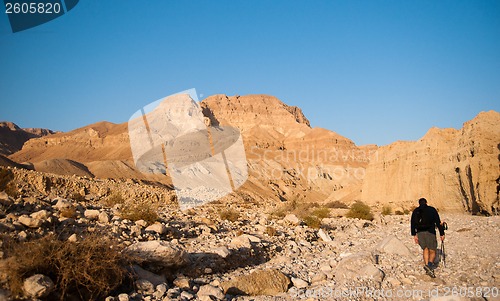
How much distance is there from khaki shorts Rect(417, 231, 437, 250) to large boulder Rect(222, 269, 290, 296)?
9.43 ft

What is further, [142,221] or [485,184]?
[485,184]

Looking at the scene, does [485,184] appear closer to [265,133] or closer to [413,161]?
[413,161]

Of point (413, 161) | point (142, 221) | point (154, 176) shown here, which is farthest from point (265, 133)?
point (142, 221)

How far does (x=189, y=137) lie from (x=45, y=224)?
290 feet

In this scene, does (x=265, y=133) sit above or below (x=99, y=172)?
above

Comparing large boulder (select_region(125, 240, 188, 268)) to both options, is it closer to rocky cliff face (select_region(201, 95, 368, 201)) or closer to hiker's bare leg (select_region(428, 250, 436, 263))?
hiker's bare leg (select_region(428, 250, 436, 263))

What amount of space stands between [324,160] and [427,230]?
82.6 meters

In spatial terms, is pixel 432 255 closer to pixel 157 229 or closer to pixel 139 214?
pixel 157 229

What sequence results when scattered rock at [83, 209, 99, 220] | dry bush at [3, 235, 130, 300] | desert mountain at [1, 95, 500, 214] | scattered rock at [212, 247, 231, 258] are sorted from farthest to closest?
desert mountain at [1, 95, 500, 214] → scattered rock at [83, 209, 99, 220] → scattered rock at [212, 247, 231, 258] → dry bush at [3, 235, 130, 300]

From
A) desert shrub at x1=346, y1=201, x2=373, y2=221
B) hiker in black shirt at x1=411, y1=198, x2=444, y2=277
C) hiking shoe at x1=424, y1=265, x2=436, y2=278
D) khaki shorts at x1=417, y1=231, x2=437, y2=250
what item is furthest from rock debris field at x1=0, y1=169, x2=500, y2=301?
desert shrub at x1=346, y1=201, x2=373, y2=221

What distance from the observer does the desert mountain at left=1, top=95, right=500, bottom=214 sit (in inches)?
731

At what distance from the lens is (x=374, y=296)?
5.82 metres

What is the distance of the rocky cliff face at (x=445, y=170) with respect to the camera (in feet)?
56.4

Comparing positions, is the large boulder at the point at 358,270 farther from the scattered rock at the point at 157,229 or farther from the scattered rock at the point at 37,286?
the scattered rock at the point at 37,286
